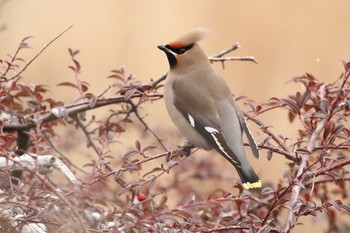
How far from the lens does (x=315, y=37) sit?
18.8 ft

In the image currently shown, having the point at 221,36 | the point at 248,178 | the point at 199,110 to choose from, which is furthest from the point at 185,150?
the point at 221,36

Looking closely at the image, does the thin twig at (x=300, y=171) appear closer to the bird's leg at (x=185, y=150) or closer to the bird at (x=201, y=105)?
the bird at (x=201, y=105)

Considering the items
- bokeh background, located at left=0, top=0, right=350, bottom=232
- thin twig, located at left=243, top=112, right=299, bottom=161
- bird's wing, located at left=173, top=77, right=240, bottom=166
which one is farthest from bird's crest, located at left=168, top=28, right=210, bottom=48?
bokeh background, located at left=0, top=0, right=350, bottom=232

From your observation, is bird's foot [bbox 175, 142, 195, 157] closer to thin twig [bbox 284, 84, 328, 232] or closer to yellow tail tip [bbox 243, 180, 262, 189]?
yellow tail tip [bbox 243, 180, 262, 189]

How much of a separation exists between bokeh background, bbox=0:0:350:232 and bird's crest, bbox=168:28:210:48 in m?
1.76

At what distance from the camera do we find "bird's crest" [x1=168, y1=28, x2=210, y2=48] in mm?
3577

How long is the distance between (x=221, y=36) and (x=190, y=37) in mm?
2197

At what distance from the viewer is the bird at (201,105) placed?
3.32m

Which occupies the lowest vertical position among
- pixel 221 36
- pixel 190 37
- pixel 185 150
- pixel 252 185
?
pixel 221 36

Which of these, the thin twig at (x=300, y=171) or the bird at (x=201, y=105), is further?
the bird at (x=201, y=105)

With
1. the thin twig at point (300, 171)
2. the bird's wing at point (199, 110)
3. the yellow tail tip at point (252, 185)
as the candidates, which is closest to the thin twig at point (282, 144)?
the thin twig at point (300, 171)

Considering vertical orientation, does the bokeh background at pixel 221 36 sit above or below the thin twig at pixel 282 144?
below

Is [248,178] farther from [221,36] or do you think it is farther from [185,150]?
[221,36]

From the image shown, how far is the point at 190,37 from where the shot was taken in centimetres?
364
